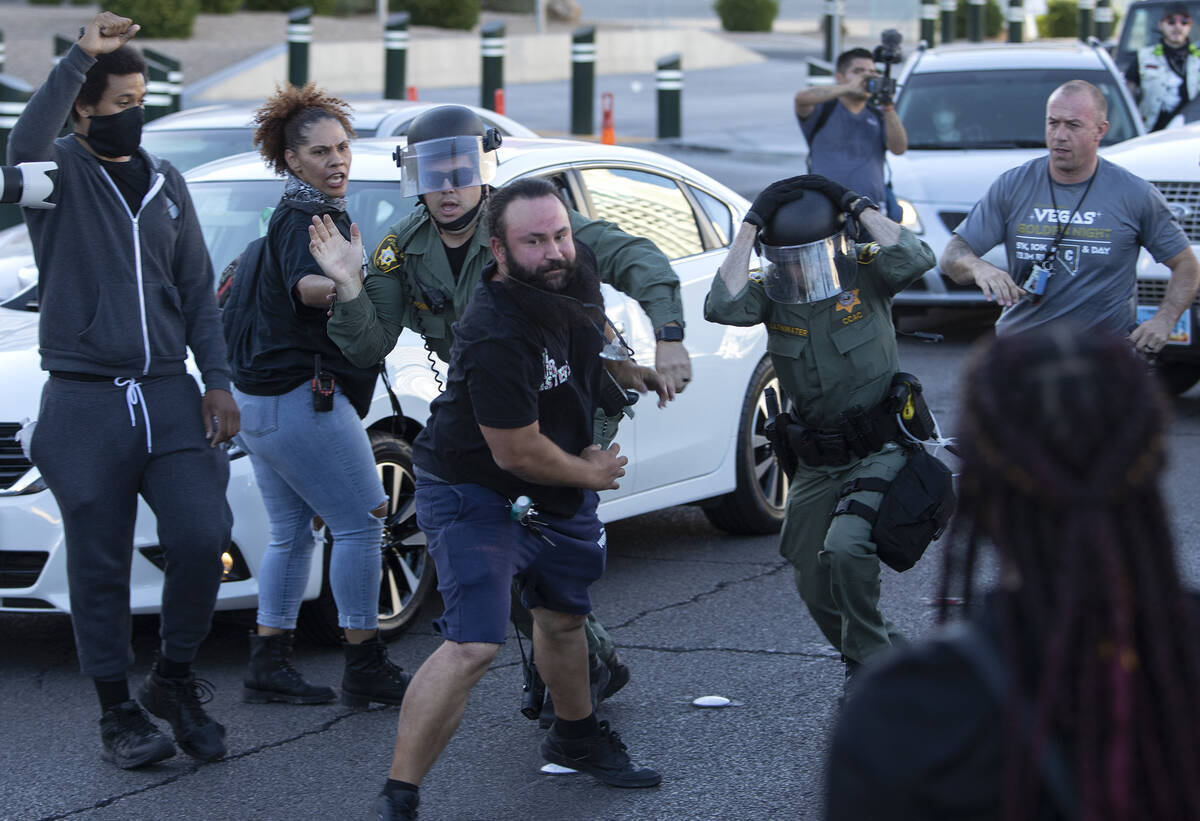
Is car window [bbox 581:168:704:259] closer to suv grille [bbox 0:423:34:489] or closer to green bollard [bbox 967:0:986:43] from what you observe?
suv grille [bbox 0:423:34:489]

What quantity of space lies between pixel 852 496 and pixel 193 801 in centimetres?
194

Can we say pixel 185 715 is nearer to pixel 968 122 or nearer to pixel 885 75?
pixel 885 75

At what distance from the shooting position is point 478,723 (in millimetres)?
4855

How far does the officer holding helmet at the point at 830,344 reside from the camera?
4.40 meters

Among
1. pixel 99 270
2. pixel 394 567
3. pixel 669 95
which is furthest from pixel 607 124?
pixel 99 270

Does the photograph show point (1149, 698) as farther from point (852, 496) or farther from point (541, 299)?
point (852, 496)

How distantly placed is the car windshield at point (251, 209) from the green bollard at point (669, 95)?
15.3 meters

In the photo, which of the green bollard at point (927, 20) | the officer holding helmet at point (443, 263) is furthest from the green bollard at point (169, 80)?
the green bollard at point (927, 20)

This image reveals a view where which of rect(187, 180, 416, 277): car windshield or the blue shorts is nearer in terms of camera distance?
the blue shorts

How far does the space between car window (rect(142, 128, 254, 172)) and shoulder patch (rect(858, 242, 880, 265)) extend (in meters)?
4.16

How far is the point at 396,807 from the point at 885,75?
7.23 m

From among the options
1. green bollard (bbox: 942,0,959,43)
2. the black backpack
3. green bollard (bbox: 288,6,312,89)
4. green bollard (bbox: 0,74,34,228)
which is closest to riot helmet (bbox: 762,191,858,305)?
the black backpack

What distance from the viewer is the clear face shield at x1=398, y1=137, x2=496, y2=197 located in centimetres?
439

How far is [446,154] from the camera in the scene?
4.43 metres
